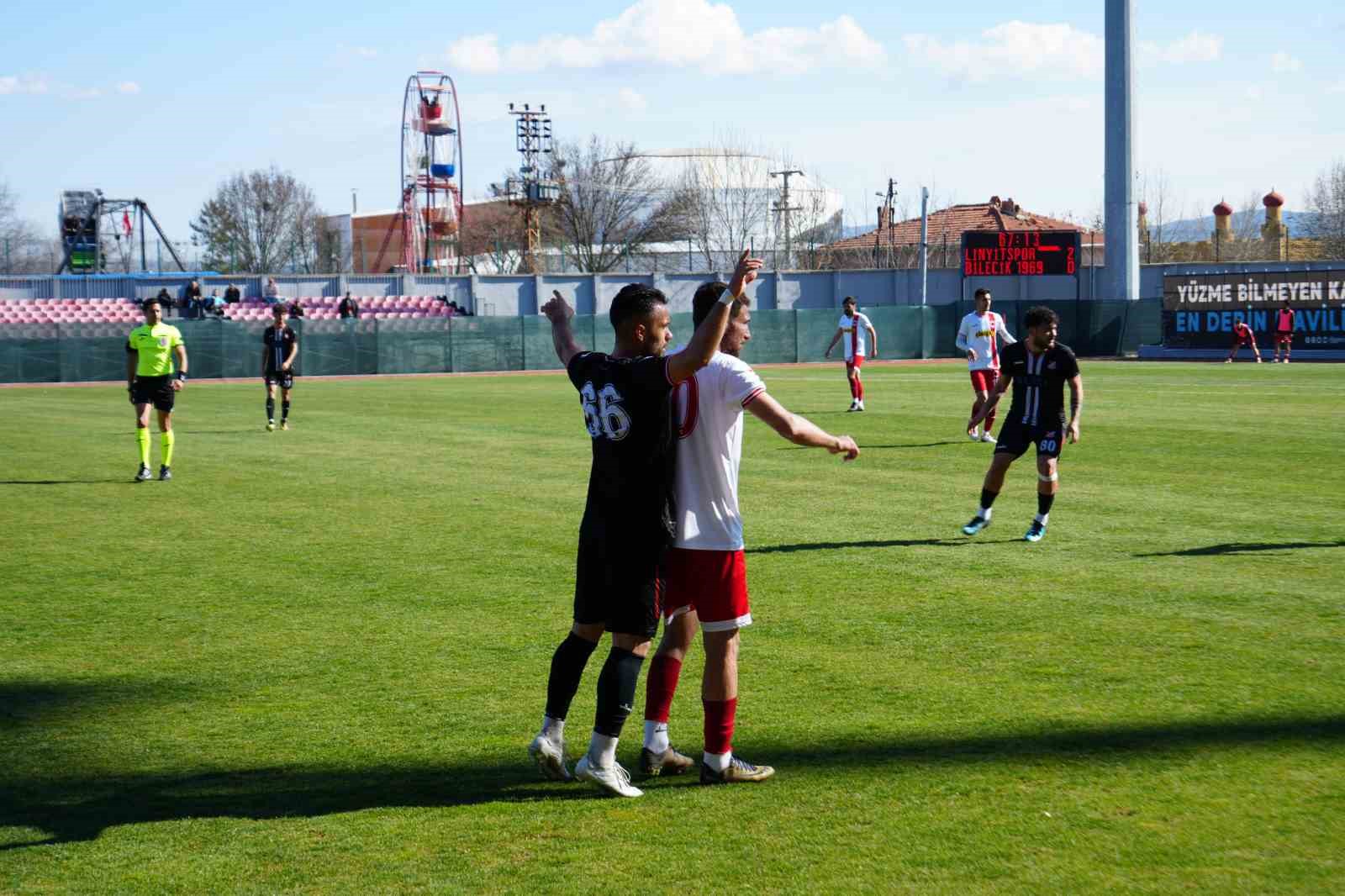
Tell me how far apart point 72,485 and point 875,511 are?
359 inches

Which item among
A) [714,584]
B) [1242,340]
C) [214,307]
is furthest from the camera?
[214,307]

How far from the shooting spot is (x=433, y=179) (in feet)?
259

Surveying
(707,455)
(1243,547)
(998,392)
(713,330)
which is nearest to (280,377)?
(998,392)

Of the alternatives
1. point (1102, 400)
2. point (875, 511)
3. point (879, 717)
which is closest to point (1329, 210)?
point (1102, 400)

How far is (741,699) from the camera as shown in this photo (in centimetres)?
648

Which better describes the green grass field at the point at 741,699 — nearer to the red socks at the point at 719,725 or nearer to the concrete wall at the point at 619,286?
the red socks at the point at 719,725

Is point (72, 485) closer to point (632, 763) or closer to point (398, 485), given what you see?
point (398, 485)

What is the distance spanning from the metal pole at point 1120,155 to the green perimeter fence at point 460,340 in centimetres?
196

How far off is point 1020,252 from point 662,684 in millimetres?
47456

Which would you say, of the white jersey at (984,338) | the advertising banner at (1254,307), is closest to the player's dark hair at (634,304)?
the white jersey at (984,338)

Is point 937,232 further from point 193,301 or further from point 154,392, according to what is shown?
point 154,392

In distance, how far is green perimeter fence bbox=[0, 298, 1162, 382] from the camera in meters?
43.1

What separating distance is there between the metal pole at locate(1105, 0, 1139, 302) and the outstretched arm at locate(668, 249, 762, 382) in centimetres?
4978

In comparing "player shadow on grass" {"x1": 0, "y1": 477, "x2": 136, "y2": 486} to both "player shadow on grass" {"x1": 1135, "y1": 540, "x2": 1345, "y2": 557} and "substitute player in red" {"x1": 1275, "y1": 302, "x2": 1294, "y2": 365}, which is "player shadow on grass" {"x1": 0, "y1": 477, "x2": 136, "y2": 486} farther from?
"substitute player in red" {"x1": 1275, "y1": 302, "x2": 1294, "y2": 365}
